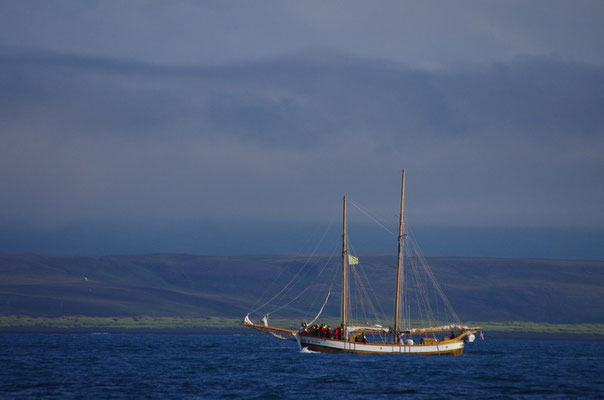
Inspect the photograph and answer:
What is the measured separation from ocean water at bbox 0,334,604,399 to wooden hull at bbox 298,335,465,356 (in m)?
1.51

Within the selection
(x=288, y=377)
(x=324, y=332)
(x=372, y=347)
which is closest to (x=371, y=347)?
(x=372, y=347)

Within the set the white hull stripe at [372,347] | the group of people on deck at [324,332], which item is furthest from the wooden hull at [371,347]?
the group of people on deck at [324,332]

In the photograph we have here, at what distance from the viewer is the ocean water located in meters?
79.2

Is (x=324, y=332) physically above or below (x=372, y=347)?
above

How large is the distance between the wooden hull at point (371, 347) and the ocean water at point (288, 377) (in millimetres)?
1506

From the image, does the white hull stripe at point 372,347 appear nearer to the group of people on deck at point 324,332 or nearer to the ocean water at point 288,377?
the group of people on deck at point 324,332

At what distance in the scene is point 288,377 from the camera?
94.8m

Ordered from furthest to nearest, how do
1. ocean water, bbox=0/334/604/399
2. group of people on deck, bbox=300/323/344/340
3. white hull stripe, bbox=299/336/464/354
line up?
group of people on deck, bbox=300/323/344/340
white hull stripe, bbox=299/336/464/354
ocean water, bbox=0/334/604/399

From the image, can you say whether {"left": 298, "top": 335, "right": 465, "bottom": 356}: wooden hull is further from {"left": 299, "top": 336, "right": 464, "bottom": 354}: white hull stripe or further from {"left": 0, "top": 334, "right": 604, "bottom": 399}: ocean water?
{"left": 0, "top": 334, "right": 604, "bottom": 399}: ocean water

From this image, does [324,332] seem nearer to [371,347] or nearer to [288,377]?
[371,347]

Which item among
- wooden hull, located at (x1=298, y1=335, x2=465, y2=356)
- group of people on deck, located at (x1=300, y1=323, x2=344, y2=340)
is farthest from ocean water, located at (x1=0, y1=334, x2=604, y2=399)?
group of people on deck, located at (x1=300, y1=323, x2=344, y2=340)

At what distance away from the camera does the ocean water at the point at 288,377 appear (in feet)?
260

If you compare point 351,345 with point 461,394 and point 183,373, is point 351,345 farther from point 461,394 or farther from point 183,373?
point 461,394

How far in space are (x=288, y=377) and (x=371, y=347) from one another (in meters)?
30.5
